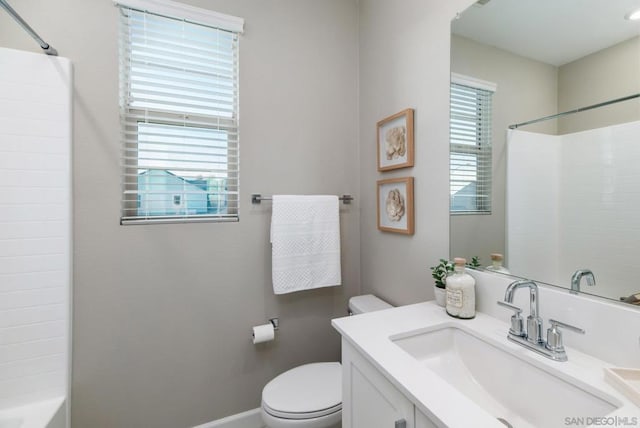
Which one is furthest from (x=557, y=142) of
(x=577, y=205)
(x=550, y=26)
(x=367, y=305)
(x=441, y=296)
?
(x=367, y=305)

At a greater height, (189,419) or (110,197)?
(110,197)

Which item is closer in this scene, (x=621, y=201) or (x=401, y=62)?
(x=621, y=201)

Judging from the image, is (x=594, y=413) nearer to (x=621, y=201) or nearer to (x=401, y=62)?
(x=621, y=201)

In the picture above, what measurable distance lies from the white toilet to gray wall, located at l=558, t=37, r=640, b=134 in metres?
1.15

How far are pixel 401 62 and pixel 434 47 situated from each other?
0.22 m

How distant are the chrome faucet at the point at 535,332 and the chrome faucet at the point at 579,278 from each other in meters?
0.09

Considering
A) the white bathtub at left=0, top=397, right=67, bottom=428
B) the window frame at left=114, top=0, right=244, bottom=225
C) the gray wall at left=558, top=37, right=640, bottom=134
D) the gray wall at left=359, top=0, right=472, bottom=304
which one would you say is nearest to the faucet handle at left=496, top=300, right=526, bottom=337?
the gray wall at left=359, top=0, right=472, bottom=304

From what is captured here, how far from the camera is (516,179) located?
957 millimetres

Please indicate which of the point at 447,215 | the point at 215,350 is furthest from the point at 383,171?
the point at 215,350

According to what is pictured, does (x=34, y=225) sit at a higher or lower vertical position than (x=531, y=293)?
higher

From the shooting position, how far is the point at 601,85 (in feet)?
2.46

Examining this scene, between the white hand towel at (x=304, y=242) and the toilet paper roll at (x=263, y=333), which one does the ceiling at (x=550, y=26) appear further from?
the toilet paper roll at (x=263, y=333)

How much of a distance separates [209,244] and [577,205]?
150 cm

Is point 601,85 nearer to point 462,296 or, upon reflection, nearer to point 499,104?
point 499,104
